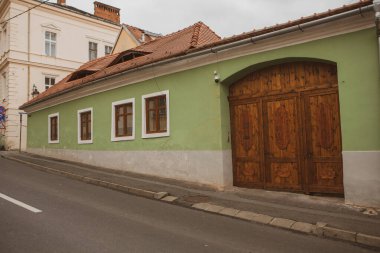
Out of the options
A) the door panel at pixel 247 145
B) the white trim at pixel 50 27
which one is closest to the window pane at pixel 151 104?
the door panel at pixel 247 145

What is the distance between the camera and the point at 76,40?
1131 inches

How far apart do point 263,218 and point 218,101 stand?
13.9 ft

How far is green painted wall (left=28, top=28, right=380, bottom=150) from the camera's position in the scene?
23.7 feet

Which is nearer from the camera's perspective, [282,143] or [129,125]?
[282,143]

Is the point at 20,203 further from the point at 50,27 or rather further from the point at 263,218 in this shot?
the point at 50,27

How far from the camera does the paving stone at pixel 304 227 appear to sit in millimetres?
5750

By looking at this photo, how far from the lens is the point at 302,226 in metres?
5.93

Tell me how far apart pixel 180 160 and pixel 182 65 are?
3174 mm

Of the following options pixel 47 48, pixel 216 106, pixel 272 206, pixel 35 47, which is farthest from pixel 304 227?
pixel 47 48

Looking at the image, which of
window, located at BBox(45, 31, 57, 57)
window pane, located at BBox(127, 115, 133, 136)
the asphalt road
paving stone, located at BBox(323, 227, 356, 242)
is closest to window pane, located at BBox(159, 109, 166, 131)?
window pane, located at BBox(127, 115, 133, 136)

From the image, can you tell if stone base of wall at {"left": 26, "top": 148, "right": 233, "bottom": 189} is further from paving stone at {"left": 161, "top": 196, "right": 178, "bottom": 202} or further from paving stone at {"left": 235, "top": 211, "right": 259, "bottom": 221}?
paving stone at {"left": 235, "top": 211, "right": 259, "bottom": 221}

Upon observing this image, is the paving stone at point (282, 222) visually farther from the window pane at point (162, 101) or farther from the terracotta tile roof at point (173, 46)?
the window pane at point (162, 101)

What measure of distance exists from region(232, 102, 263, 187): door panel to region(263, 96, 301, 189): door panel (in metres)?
0.27

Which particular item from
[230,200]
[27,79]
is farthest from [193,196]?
[27,79]
